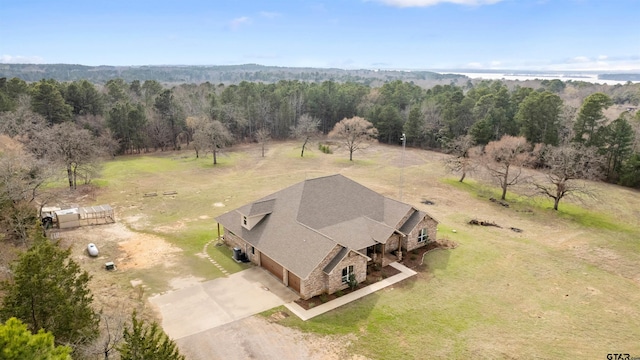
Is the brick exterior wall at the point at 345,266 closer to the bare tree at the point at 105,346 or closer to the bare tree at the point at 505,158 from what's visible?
the bare tree at the point at 105,346

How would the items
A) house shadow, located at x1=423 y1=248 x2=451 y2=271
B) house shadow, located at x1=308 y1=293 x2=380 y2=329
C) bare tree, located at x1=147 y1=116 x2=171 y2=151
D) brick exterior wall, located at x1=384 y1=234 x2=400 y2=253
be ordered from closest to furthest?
house shadow, located at x1=308 y1=293 x2=380 y2=329 < house shadow, located at x1=423 y1=248 x2=451 y2=271 < brick exterior wall, located at x1=384 y1=234 x2=400 y2=253 < bare tree, located at x1=147 y1=116 x2=171 y2=151

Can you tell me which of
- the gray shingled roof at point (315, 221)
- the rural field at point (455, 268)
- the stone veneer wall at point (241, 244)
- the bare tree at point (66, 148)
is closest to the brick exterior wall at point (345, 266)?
the gray shingled roof at point (315, 221)

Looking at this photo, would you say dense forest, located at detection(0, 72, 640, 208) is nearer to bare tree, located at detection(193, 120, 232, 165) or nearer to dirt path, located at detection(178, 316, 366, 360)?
bare tree, located at detection(193, 120, 232, 165)

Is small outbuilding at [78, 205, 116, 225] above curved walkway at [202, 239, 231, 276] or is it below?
above

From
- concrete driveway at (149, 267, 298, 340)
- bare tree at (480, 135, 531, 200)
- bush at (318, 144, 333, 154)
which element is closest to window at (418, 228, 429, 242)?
concrete driveway at (149, 267, 298, 340)

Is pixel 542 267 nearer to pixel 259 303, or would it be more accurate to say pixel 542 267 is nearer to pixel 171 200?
pixel 259 303

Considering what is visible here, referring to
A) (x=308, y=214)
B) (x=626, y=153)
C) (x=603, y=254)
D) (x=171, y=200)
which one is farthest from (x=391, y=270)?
(x=626, y=153)

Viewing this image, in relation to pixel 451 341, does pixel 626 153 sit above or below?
above
